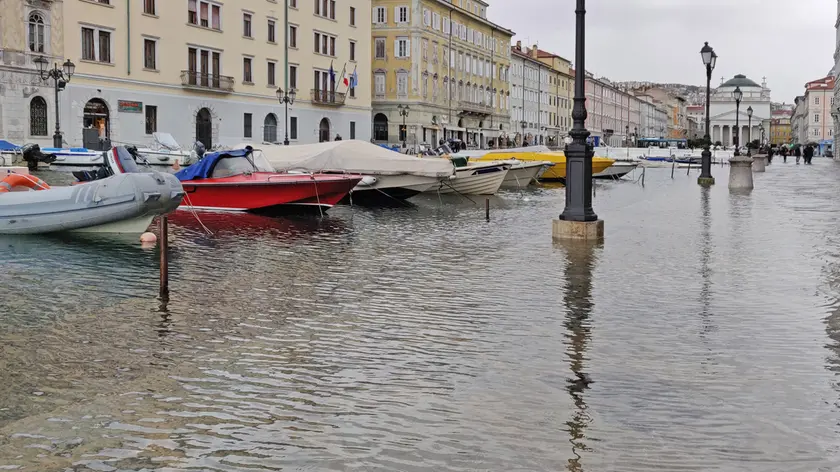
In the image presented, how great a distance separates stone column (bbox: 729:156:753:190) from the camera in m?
31.1

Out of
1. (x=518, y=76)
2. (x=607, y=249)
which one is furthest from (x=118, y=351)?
(x=518, y=76)

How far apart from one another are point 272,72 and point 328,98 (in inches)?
236

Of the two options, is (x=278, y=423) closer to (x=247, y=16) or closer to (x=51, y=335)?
(x=51, y=335)

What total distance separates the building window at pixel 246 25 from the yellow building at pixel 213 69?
78 mm

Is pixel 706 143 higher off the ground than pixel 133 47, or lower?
lower

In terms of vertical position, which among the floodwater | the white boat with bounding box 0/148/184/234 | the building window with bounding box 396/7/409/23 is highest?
the building window with bounding box 396/7/409/23

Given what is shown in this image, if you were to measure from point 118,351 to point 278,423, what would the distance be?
7.46 feet

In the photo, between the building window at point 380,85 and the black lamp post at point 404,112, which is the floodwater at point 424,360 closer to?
the black lamp post at point 404,112

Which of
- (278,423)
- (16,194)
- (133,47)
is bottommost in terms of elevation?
(278,423)

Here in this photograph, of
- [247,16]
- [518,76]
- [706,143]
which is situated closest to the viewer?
[706,143]

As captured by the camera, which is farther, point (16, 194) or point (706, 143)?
point (706, 143)

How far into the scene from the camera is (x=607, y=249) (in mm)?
13430

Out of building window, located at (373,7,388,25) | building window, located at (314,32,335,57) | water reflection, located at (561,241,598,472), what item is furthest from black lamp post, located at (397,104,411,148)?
water reflection, located at (561,241,598,472)

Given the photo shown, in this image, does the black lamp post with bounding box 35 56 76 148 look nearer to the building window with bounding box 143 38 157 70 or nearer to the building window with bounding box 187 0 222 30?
the building window with bounding box 143 38 157 70
